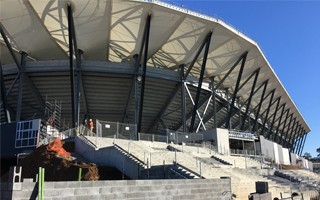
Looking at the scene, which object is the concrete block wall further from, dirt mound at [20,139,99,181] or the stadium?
dirt mound at [20,139,99,181]

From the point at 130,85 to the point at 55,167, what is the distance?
87.1ft

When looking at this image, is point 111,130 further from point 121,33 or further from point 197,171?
point 121,33

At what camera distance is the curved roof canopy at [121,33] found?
33.6 m

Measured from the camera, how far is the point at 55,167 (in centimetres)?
1828

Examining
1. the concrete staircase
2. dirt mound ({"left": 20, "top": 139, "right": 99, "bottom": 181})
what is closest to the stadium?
the concrete staircase

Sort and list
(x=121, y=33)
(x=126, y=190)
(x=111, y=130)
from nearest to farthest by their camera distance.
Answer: (x=126, y=190)
(x=111, y=130)
(x=121, y=33)

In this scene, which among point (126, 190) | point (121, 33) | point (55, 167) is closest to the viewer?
point (126, 190)

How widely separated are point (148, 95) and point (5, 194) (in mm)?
39850

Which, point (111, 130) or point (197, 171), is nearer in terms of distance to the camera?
point (197, 171)

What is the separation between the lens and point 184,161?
2239cm

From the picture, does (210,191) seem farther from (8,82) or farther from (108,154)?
(8,82)

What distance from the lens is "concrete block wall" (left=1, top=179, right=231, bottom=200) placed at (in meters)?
8.12

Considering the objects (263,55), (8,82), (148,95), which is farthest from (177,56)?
(8,82)

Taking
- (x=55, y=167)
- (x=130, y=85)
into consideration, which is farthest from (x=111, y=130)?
(x=130, y=85)
